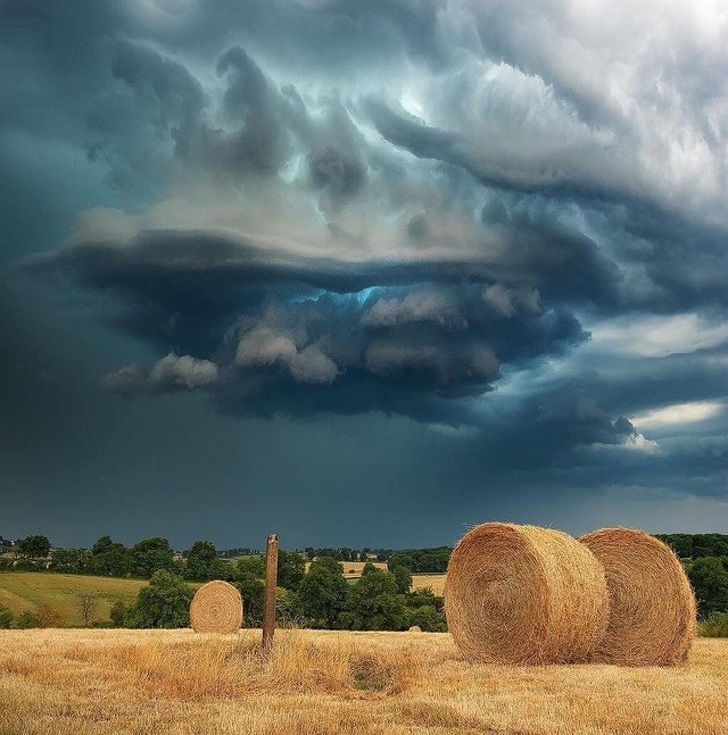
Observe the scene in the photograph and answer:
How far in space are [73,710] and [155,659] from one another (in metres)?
3.72

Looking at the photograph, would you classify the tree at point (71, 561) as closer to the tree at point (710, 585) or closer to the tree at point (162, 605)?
the tree at point (162, 605)

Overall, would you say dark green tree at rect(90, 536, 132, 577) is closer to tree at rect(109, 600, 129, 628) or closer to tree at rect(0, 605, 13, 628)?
tree at rect(109, 600, 129, 628)

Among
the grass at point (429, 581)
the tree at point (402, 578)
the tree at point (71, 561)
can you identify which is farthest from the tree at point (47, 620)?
the grass at point (429, 581)

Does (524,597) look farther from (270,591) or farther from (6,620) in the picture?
(6,620)

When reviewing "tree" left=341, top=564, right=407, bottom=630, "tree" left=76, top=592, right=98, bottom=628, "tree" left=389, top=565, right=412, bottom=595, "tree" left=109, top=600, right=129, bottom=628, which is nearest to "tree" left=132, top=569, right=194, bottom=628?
"tree" left=109, top=600, right=129, bottom=628

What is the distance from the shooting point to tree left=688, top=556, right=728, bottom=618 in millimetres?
47219

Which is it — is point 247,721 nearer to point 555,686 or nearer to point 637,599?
point 555,686

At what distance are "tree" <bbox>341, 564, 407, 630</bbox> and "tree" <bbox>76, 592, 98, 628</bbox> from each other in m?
17.0

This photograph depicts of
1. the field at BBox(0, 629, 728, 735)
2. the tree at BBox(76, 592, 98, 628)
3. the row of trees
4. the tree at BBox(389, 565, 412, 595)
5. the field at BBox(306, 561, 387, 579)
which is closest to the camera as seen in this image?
the field at BBox(0, 629, 728, 735)

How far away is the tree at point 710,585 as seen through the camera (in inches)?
1859

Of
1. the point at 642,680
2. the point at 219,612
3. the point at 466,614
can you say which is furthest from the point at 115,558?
the point at 642,680

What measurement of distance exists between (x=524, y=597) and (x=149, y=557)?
206ft

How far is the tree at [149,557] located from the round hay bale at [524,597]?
187 ft

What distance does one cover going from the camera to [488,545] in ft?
51.8
